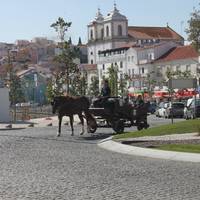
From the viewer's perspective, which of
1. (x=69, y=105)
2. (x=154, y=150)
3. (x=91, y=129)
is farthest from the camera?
(x=91, y=129)

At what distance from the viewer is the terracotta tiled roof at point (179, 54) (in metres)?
136

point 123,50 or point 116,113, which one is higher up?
point 123,50

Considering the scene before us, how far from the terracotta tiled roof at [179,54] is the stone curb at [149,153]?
111m

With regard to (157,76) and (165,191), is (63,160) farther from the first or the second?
(157,76)

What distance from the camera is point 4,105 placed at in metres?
58.2

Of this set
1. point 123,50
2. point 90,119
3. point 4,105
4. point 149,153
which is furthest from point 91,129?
point 123,50

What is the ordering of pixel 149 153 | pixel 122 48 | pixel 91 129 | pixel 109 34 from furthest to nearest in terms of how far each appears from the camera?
pixel 109 34, pixel 122 48, pixel 91 129, pixel 149 153

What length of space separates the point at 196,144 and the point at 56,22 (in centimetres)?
3856

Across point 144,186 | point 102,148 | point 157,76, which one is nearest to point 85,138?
point 102,148

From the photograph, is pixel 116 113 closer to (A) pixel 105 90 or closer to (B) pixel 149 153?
(A) pixel 105 90

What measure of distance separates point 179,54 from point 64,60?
8744 cm

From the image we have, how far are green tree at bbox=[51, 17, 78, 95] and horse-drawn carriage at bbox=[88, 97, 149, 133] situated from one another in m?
24.2

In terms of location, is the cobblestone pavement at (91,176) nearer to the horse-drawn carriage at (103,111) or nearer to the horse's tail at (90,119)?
the horse-drawn carriage at (103,111)

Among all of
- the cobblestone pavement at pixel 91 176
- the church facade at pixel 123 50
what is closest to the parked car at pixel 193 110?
the cobblestone pavement at pixel 91 176
